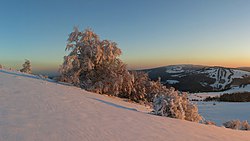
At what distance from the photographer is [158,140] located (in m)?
4.47

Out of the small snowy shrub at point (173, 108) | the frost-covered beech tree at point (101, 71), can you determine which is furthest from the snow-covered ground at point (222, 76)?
the small snowy shrub at point (173, 108)

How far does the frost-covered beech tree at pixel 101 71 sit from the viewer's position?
40.4 feet

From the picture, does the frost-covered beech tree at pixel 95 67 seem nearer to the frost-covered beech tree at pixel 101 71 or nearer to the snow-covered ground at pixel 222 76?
the frost-covered beech tree at pixel 101 71

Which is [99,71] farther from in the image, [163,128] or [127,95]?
[163,128]

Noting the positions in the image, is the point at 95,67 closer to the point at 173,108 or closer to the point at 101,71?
the point at 101,71

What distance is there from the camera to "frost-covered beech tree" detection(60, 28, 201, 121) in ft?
40.4

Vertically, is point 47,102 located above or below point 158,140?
above

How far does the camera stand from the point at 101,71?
13.1 meters

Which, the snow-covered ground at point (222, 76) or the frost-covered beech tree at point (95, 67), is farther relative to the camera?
the snow-covered ground at point (222, 76)

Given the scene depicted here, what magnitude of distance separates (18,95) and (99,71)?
6.28 metres

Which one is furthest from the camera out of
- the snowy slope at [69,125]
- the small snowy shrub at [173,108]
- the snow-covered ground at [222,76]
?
the snow-covered ground at [222,76]

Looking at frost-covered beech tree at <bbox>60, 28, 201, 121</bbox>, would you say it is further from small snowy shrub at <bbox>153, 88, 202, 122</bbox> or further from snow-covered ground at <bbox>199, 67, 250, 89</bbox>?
snow-covered ground at <bbox>199, 67, 250, 89</bbox>

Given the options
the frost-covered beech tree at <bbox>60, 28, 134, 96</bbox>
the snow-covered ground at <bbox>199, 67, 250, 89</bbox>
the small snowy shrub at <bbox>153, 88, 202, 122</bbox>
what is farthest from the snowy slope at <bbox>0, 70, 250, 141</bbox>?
the snow-covered ground at <bbox>199, 67, 250, 89</bbox>

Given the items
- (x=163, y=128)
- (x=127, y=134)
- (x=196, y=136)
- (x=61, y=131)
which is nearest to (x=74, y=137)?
(x=61, y=131)
